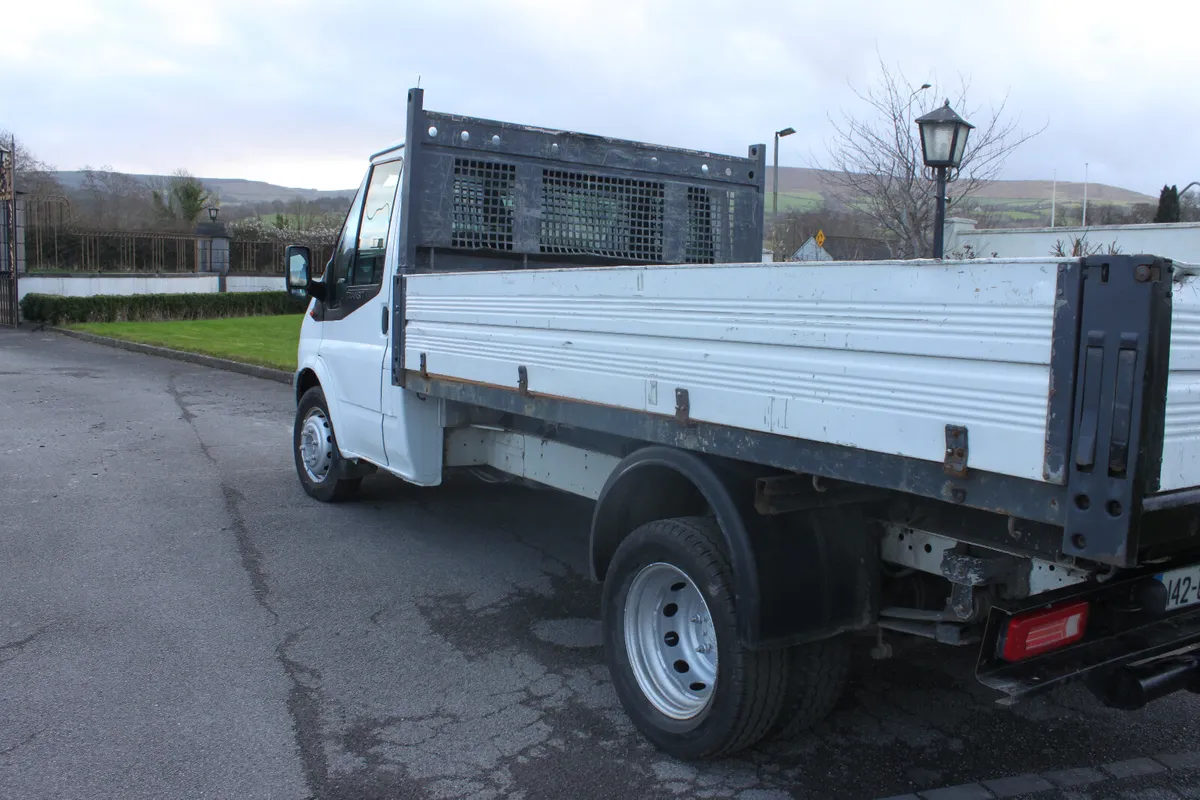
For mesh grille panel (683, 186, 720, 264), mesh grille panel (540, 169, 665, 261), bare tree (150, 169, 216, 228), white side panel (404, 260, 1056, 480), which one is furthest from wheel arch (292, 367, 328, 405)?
bare tree (150, 169, 216, 228)

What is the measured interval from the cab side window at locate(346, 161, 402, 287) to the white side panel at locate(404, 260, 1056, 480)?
1.98 metres

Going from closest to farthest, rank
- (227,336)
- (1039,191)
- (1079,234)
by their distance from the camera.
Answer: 1. (1079,234)
2. (227,336)
3. (1039,191)

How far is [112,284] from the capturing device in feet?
90.4

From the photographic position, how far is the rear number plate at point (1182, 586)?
2.99 m

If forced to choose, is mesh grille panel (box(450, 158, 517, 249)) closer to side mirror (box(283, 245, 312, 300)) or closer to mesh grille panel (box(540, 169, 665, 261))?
mesh grille panel (box(540, 169, 665, 261))

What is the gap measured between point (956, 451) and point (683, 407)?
1094 millimetres

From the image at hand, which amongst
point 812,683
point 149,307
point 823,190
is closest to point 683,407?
point 812,683

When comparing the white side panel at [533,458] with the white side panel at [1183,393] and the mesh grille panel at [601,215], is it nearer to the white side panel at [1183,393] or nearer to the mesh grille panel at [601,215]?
the mesh grille panel at [601,215]

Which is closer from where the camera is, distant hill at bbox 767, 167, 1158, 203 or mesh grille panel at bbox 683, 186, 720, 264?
mesh grille panel at bbox 683, 186, 720, 264

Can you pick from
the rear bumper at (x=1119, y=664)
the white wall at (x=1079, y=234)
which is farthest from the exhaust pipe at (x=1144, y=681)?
the white wall at (x=1079, y=234)

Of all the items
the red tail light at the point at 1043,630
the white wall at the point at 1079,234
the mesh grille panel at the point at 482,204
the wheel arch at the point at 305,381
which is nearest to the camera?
the red tail light at the point at 1043,630

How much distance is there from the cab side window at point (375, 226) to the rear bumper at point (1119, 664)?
4.28m

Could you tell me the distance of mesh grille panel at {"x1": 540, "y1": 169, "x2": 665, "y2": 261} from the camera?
6281 millimetres

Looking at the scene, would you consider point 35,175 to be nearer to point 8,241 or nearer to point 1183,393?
point 8,241
